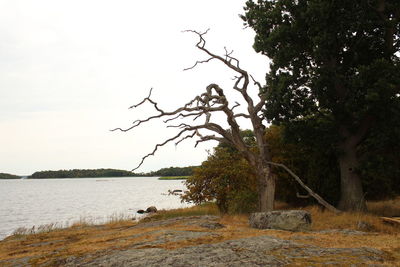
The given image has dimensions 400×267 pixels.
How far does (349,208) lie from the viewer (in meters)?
20.6

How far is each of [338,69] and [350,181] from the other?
22.3 ft

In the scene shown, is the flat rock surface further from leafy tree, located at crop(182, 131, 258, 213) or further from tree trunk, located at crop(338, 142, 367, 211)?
tree trunk, located at crop(338, 142, 367, 211)

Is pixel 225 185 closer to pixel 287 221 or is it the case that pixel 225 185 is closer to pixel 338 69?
pixel 287 221

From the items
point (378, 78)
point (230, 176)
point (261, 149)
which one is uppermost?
point (378, 78)

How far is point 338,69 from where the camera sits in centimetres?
1975

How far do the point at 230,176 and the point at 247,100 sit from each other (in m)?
5.06

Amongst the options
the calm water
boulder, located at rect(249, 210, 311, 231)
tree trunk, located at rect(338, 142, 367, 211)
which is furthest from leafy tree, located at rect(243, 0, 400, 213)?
the calm water

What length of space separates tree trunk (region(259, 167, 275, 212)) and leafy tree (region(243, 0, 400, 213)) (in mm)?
3582

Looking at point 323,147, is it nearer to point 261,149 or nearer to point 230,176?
point 261,149

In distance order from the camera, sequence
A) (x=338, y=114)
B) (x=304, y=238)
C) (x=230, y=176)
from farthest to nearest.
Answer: (x=230, y=176)
(x=338, y=114)
(x=304, y=238)

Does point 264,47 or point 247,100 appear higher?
point 264,47

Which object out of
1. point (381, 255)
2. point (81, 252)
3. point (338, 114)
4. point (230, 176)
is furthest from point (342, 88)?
point (81, 252)

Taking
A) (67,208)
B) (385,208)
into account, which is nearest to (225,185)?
(385,208)

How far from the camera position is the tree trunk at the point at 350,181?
20.8 m
